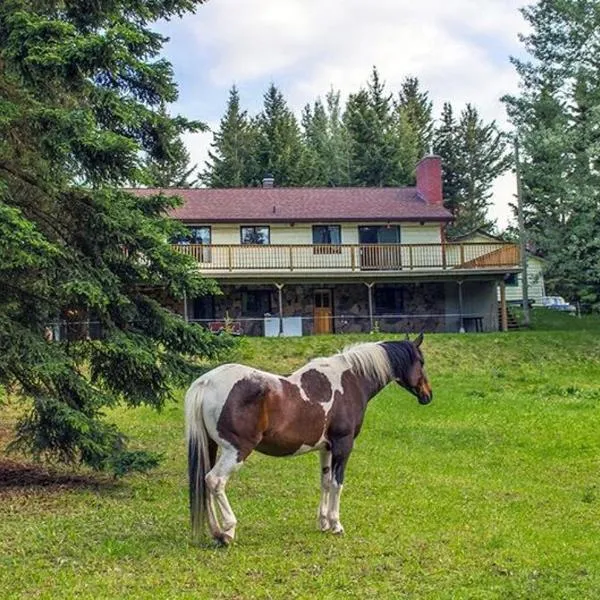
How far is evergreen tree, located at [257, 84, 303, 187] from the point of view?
4709 cm

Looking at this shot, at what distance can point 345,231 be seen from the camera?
30828 mm

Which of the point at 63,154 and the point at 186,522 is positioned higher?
the point at 63,154

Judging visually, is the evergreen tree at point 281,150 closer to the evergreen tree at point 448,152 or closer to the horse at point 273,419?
the evergreen tree at point 448,152

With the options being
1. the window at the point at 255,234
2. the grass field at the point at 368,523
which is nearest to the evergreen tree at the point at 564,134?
the window at the point at 255,234

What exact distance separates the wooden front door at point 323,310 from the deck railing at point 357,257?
179cm

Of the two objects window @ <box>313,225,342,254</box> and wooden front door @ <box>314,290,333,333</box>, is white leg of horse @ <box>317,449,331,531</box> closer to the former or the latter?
wooden front door @ <box>314,290,333,333</box>

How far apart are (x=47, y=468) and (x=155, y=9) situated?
6.42m

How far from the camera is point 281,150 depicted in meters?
47.9

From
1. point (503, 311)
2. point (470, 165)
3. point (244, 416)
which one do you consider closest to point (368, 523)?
point (244, 416)

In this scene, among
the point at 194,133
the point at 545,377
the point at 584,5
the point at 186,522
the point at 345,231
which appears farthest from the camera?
the point at 345,231

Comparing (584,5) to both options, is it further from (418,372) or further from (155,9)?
(418,372)

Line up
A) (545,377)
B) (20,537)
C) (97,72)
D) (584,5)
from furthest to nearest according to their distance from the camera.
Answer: (584,5) < (545,377) < (97,72) < (20,537)

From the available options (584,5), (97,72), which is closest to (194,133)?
(97,72)

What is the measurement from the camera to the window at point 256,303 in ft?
99.4
